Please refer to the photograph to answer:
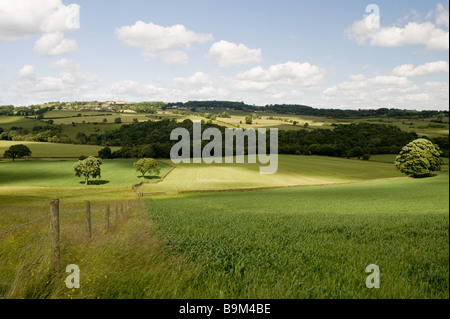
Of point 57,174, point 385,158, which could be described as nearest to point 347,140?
point 385,158

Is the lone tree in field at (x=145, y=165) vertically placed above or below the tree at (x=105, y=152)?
below

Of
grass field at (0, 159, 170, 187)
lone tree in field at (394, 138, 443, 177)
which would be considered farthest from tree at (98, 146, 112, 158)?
lone tree in field at (394, 138, 443, 177)

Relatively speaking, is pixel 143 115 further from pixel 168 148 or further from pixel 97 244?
pixel 97 244

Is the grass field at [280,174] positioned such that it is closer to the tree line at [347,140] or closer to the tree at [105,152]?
the tree line at [347,140]

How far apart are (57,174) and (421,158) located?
2285 inches

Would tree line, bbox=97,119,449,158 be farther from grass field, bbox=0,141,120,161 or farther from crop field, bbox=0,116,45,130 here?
crop field, bbox=0,116,45,130

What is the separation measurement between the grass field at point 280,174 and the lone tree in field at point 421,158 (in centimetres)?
557

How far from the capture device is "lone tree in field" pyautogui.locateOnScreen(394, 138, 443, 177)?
54.0 meters

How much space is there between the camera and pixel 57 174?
2861 centimetres

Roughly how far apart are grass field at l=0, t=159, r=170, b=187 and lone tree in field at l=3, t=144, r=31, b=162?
59 cm

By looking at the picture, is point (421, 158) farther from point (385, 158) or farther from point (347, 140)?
point (347, 140)

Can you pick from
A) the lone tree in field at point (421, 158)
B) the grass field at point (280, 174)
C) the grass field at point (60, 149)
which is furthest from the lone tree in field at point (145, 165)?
the lone tree in field at point (421, 158)

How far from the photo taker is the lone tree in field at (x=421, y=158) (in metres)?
54.0
